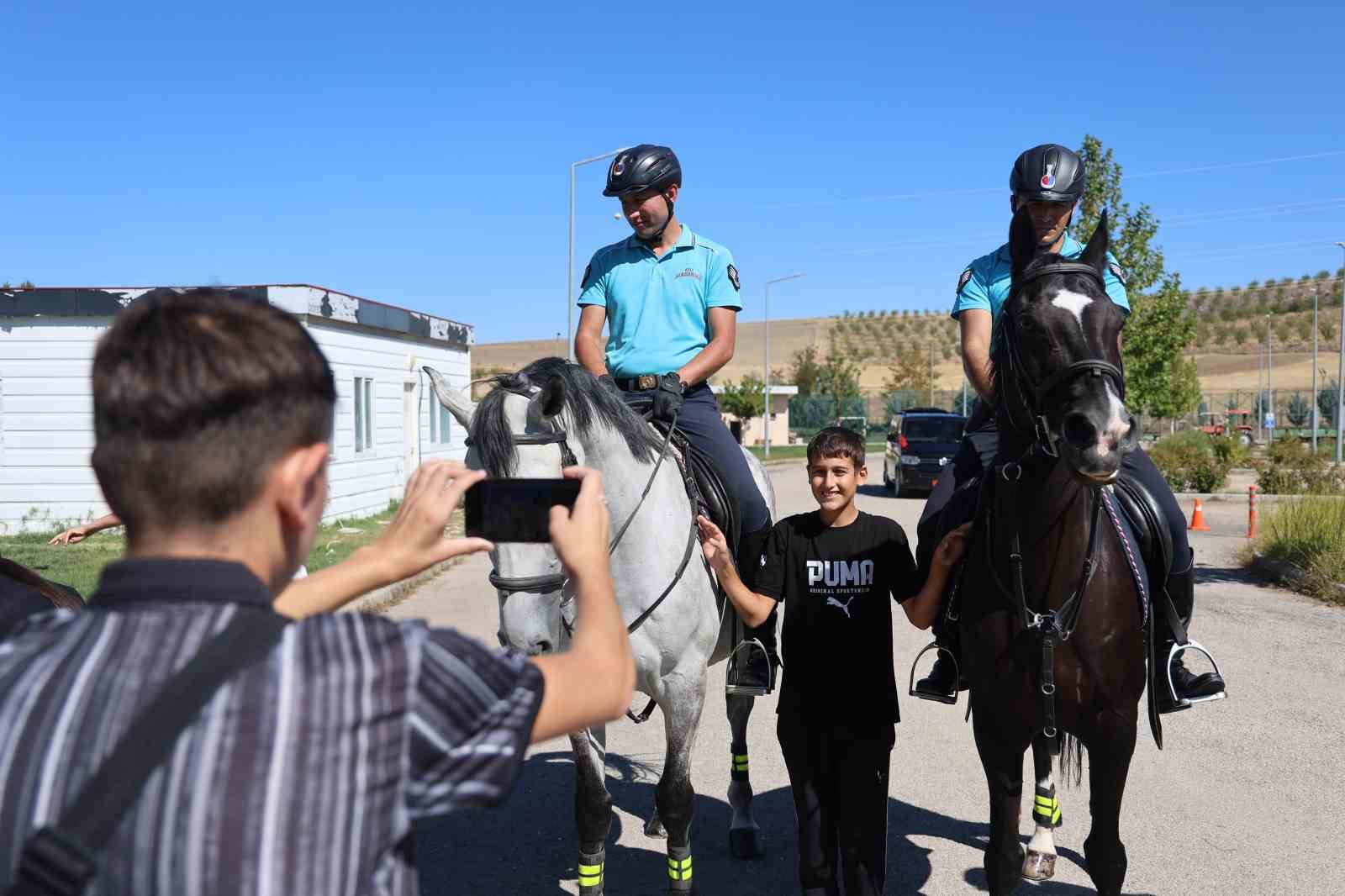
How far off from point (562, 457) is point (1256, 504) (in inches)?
861

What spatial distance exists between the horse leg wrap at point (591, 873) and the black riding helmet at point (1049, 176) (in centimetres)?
325

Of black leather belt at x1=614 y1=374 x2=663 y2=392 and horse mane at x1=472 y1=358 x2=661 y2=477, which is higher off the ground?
black leather belt at x1=614 y1=374 x2=663 y2=392

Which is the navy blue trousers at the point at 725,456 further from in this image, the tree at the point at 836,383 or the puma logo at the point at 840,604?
the tree at the point at 836,383

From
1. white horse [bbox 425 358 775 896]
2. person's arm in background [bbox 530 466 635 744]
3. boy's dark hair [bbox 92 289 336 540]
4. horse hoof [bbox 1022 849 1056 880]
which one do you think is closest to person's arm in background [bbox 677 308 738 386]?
white horse [bbox 425 358 775 896]

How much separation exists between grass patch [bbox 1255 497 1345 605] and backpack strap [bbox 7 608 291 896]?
13229 millimetres

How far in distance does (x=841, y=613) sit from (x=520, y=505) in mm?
2425

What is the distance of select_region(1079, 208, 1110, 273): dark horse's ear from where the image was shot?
386cm

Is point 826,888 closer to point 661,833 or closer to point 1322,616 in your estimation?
point 661,833

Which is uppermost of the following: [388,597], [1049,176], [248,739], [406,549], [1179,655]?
[1049,176]

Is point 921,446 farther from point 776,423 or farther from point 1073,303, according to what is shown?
point 776,423

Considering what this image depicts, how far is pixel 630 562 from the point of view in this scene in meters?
4.46

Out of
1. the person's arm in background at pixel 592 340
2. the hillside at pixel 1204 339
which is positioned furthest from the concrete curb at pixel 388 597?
the hillside at pixel 1204 339

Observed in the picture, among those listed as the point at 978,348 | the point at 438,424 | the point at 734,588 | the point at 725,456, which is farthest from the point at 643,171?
the point at 438,424

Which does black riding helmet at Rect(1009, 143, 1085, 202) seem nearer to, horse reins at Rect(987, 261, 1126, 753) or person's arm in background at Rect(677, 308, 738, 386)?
horse reins at Rect(987, 261, 1126, 753)
